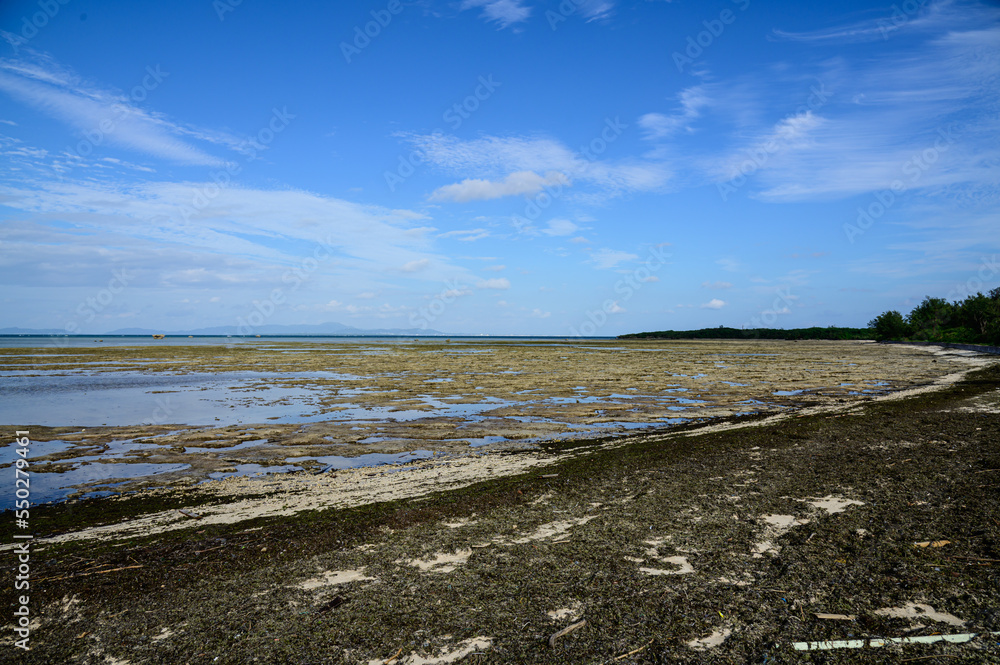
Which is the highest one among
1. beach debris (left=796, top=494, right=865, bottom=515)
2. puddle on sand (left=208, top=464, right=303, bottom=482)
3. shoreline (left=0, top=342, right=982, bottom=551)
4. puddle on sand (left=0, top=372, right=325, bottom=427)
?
beach debris (left=796, top=494, right=865, bottom=515)

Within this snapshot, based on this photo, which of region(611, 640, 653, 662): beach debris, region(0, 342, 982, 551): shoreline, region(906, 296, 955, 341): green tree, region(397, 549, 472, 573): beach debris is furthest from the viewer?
region(906, 296, 955, 341): green tree

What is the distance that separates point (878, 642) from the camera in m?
4.74

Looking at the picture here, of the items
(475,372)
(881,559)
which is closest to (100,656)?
(881,559)

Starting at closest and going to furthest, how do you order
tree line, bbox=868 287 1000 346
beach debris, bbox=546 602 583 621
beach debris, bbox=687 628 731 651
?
beach debris, bbox=687 628 731 651, beach debris, bbox=546 602 583 621, tree line, bbox=868 287 1000 346

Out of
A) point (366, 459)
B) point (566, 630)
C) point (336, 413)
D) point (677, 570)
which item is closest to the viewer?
point (566, 630)

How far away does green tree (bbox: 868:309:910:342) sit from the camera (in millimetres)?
134875

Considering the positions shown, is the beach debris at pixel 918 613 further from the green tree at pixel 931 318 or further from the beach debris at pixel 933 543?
the green tree at pixel 931 318

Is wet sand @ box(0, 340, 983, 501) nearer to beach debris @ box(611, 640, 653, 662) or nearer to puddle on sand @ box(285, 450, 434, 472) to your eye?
puddle on sand @ box(285, 450, 434, 472)

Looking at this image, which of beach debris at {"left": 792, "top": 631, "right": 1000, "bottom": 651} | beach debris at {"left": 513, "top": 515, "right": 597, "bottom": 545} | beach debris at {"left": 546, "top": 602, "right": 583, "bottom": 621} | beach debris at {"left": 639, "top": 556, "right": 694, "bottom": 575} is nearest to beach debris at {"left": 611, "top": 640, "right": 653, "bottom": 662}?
beach debris at {"left": 546, "top": 602, "right": 583, "bottom": 621}

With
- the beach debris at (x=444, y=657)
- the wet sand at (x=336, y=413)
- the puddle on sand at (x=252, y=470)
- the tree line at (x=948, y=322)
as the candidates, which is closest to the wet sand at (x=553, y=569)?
the beach debris at (x=444, y=657)

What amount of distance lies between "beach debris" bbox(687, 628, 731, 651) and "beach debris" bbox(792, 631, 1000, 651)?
62 cm

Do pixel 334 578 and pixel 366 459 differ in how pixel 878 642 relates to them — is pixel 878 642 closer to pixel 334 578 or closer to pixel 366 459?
pixel 334 578

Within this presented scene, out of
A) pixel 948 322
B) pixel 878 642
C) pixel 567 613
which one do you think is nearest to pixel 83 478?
pixel 567 613

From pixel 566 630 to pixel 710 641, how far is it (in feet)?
4.64
